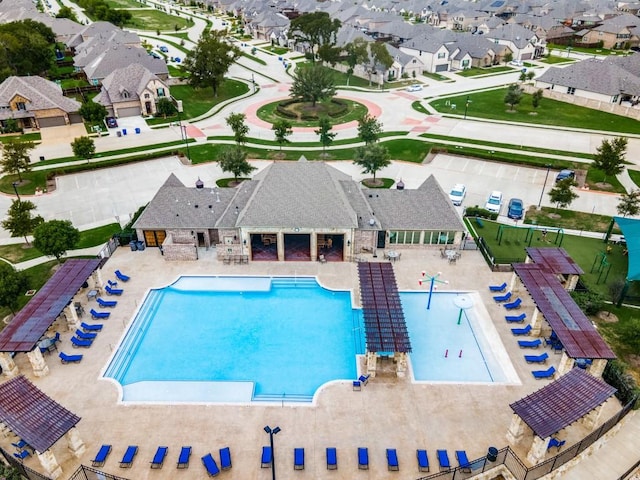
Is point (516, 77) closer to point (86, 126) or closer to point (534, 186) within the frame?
point (534, 186)

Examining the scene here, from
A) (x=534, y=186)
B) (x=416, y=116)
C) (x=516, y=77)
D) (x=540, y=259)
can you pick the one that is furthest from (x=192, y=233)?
(x=516, y=77)

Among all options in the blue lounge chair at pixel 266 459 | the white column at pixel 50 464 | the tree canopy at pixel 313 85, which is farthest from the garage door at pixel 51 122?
the blue lounge chair at pixel 266 459

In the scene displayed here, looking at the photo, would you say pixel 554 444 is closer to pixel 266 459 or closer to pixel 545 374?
pixel 545 374

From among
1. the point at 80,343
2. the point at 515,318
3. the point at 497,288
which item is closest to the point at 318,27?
the point at 497,288

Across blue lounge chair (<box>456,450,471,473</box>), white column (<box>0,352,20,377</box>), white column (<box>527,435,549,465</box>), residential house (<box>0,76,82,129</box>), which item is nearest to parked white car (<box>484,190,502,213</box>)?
white column (<box>527,435,549,465</box>)

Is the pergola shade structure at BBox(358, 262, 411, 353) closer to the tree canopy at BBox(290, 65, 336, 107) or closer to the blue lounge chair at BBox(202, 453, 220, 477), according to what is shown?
the blue lounge chair at BBox(202, 453, 220, 477)

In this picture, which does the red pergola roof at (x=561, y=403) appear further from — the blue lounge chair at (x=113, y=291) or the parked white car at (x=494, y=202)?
the blue lounge chair at (x=113, y=291)
